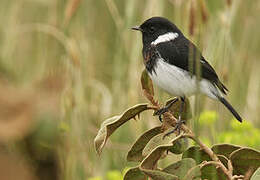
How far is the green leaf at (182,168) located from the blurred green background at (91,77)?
1.05 m

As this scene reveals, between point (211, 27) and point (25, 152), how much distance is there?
2125 mm

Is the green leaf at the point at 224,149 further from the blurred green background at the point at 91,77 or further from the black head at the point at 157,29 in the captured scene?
the black head at the point at 157,29

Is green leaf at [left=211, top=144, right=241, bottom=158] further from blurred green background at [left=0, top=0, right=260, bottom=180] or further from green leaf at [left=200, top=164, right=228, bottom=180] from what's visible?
blurred green background at [left=0, top=0, right=260, bottom=180]

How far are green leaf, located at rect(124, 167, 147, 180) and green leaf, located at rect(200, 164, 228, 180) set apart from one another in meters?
0.15

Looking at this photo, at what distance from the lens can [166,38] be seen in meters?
2.70

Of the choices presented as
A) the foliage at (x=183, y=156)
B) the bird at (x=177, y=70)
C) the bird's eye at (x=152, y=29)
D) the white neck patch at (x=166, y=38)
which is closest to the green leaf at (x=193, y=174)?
the foliage at (x=183, y=156)

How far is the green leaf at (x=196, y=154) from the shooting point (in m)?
1.58

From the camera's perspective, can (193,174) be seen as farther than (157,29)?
No

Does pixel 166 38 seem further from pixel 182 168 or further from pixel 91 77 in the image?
pixel 91 77

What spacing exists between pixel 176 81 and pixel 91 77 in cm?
219

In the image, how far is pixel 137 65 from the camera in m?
4.24

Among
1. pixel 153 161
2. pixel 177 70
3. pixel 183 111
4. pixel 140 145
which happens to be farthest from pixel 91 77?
pixel 153 161

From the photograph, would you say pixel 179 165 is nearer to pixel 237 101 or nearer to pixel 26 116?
pixel 237 101

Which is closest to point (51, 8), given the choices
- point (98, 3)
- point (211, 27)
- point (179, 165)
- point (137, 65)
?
point (98, 3)
